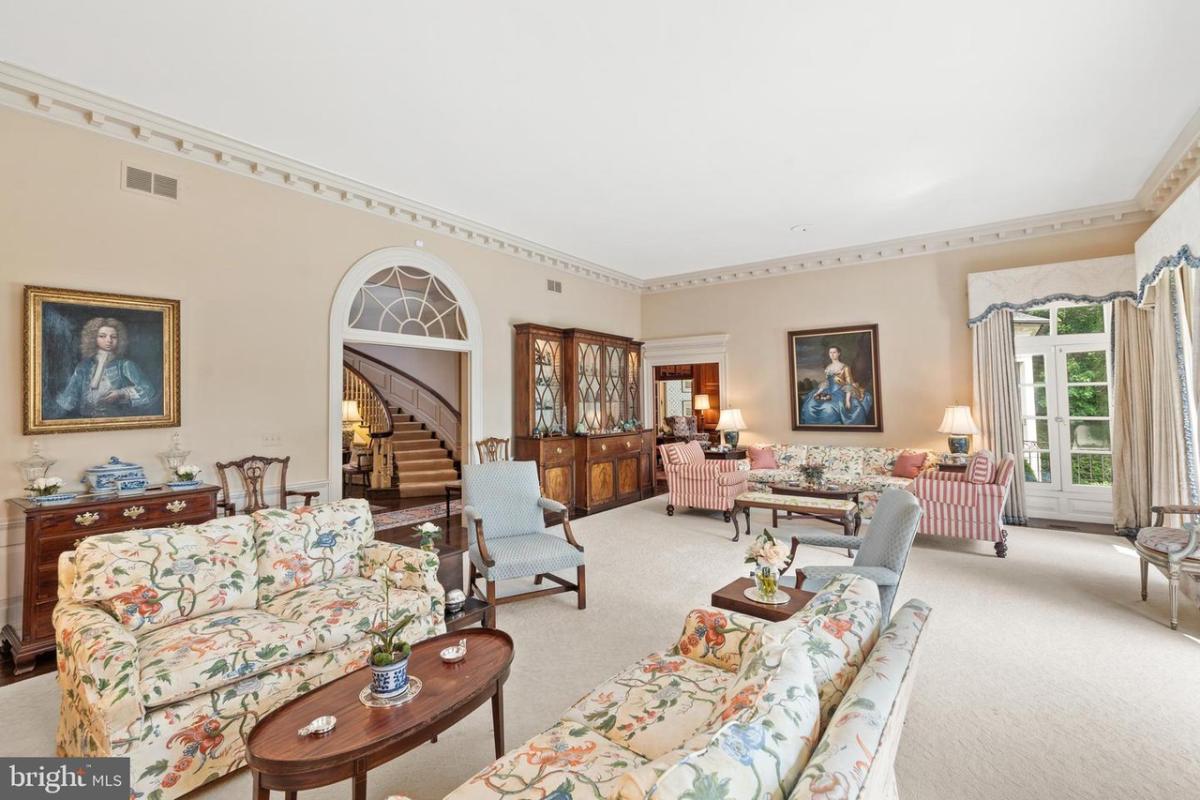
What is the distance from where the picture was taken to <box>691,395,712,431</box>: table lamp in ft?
36.9

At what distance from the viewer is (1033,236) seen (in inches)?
237

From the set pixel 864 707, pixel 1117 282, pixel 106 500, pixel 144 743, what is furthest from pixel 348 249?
pixel 1117 282

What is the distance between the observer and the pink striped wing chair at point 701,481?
6.26 metres

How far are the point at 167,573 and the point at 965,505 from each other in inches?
237

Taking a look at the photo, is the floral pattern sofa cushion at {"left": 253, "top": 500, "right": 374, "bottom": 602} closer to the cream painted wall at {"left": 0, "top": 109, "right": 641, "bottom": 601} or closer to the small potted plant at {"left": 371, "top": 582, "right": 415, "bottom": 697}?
the small potted plant at {"left": 371, "top": 582, "right": 415, "bottom": 697}

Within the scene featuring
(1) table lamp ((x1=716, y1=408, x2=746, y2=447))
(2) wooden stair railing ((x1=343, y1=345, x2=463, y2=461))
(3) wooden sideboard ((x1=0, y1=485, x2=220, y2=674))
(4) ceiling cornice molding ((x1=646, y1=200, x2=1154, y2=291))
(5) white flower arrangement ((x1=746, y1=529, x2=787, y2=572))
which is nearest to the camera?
(5) white flower arrangement ((x1=746, y1=529, x2=787, y2=572))

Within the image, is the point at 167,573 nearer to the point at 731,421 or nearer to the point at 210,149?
the point at 210,149

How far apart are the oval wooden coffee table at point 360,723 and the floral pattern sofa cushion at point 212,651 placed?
1.63 ft

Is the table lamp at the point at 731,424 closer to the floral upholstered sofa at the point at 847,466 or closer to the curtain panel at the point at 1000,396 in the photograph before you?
the floral upholstered sofa at the point at 847,466

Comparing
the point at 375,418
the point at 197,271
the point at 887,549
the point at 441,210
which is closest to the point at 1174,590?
the point at 887,549

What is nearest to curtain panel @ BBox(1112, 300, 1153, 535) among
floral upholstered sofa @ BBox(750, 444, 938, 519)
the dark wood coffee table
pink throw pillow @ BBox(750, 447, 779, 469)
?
floral upholstered sofa @ BBox(750, 444, 938, 519)

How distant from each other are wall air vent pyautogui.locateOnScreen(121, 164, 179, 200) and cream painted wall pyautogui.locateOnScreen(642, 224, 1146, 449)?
21.6 ft

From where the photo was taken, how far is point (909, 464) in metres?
6.25

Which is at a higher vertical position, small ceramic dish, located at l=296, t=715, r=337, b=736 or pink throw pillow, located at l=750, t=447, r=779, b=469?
pink throw pillow, located at l=750, t=447, r=779, b=469
